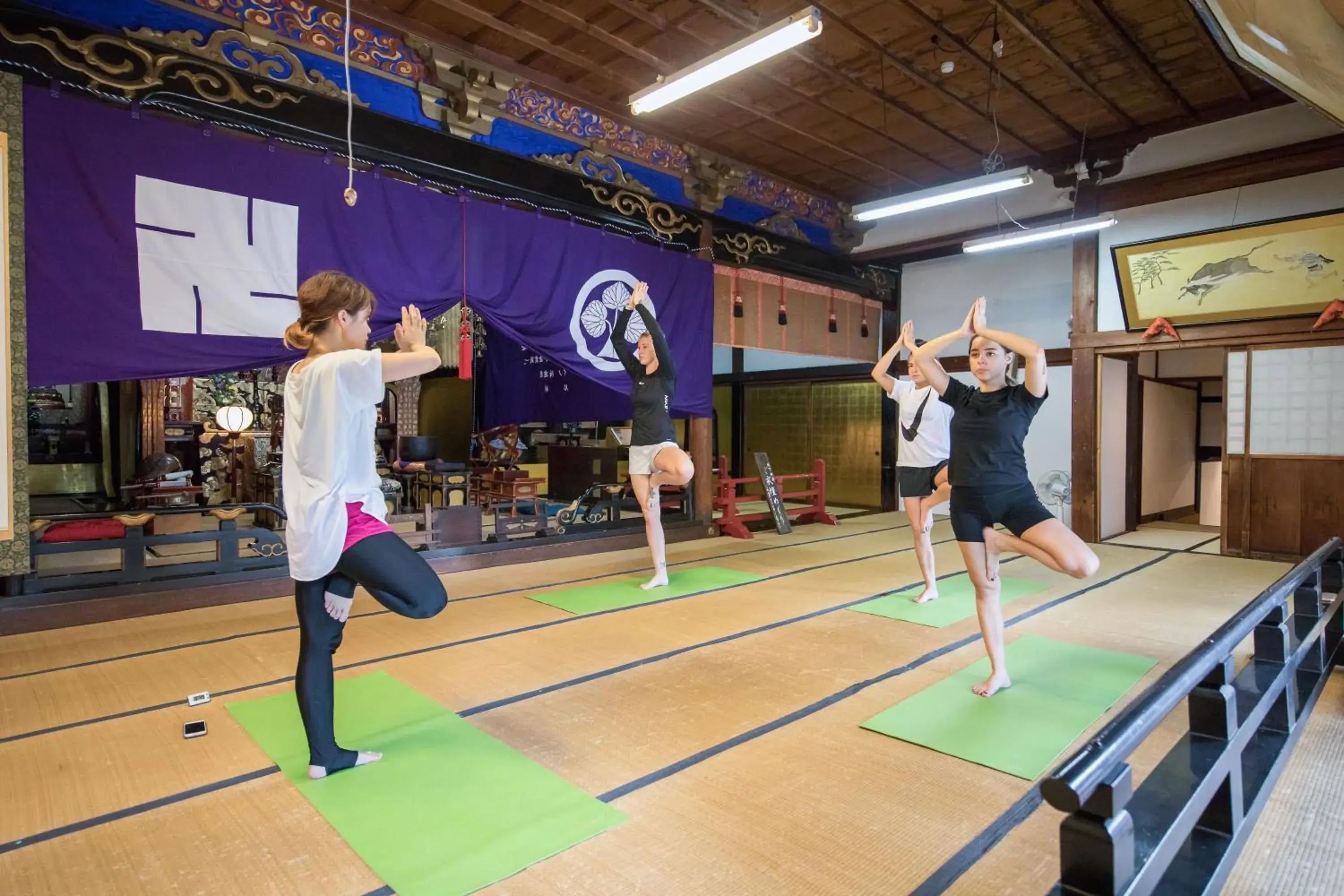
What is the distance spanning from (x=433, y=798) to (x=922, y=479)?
3270 mm

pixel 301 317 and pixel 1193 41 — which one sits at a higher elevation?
pixel 1193 41

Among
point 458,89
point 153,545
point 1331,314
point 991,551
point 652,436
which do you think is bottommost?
point 153,545

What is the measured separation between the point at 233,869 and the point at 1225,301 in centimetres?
760

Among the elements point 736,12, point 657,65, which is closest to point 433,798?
point 736,12

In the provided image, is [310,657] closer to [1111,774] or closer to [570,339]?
[1111,774]

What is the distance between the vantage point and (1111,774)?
3.43ft

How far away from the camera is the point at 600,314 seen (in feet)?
19.1

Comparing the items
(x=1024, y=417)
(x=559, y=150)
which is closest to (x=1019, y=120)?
(x=559, y=150)

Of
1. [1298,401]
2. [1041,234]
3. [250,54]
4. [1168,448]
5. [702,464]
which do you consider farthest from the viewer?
[1168,448]

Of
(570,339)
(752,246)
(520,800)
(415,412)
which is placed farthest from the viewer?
(415,412)

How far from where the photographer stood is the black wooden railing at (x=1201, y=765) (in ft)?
3.38

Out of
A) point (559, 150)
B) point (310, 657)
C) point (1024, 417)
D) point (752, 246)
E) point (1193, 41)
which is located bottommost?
point (310, 657)

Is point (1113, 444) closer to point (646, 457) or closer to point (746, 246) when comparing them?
point (746, 246)

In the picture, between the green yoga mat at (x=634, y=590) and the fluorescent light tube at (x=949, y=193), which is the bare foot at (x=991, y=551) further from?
the fluorescent light tube at (x=949, y=193)
